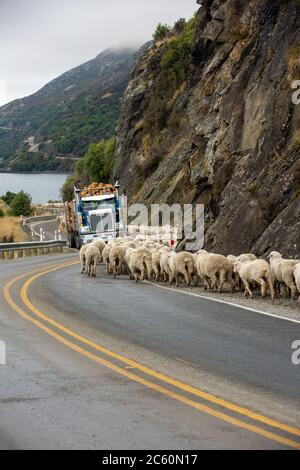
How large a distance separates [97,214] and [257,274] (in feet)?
80.3

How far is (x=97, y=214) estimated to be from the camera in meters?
42.5

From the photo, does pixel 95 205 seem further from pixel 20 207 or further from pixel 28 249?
pixel 20 207

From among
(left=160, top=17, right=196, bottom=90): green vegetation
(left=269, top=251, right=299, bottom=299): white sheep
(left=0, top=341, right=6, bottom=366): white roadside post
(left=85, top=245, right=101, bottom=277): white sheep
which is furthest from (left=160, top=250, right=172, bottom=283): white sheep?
(left=160, top=17, right=196, bottom=90): green vegetation

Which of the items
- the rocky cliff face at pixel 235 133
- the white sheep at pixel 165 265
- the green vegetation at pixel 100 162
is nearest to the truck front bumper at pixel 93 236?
the rocky cliff face at pixel 235 133

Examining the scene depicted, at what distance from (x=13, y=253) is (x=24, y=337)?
27.8 m

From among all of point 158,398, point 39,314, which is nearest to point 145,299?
point 39,314

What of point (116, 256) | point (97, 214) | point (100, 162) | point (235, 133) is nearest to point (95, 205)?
point (97, 214)

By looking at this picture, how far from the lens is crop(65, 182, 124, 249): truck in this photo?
42.4m

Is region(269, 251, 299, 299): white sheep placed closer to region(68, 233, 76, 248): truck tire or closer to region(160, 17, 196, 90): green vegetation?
region(68, 233, 76, 248): truck tire

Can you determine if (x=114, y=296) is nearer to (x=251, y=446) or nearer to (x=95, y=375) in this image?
(x=95, y=375)

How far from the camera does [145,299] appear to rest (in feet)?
61.3

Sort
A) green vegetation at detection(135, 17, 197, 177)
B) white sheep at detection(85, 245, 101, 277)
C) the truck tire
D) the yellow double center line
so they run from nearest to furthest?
the yellow double center line
white sheep at detection(85, 245, 101, 277)
the truck tire
green vegetation at detection(135, 17, 197, 177)

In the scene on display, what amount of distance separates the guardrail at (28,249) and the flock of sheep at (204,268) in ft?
37.4
